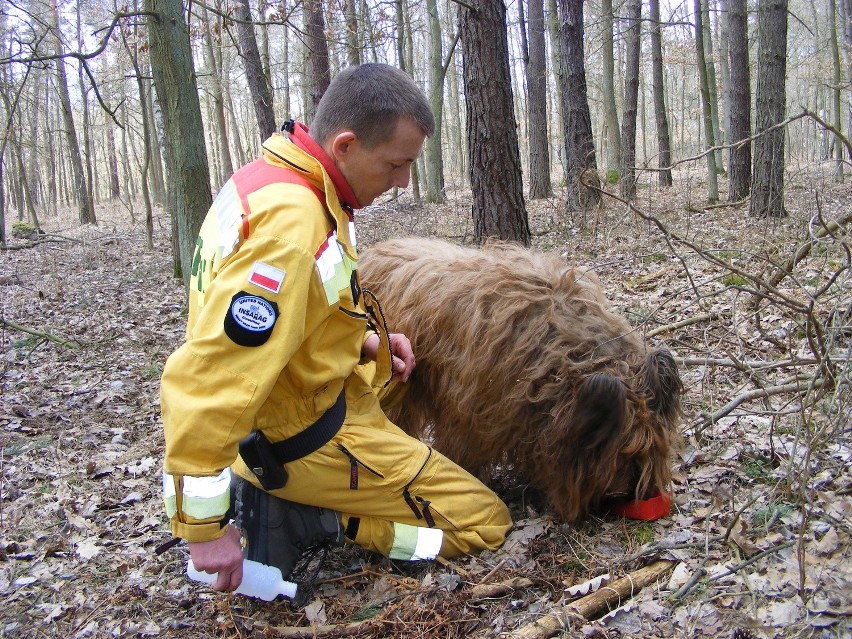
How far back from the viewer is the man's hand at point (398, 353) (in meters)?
3.53

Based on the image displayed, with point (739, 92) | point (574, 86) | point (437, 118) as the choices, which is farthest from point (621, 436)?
point (437, 118)

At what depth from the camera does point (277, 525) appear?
3080 millimetres

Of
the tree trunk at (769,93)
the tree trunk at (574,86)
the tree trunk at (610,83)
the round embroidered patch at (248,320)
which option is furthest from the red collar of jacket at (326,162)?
the tree trunk at (610,83)

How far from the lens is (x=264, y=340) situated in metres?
2.25

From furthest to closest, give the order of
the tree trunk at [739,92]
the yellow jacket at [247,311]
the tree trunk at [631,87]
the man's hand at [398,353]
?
the tree trunk at [631,87] → the tree trunk at [739,92] → the man's hand at [398,353] → the yellow jacket at [247,311]

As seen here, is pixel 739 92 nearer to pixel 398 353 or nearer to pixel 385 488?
pixel 398 353

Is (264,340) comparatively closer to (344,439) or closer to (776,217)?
(344,439)

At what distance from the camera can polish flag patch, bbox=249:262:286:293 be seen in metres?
2.26

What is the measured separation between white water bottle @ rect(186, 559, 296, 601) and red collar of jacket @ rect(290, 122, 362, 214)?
1.67 meters

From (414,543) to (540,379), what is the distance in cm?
101

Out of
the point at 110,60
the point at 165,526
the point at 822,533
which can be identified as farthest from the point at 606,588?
the point at 110,60

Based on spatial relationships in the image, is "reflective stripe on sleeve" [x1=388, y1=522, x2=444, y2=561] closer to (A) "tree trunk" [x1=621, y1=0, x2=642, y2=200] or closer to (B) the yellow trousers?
(B) the yellow trousers

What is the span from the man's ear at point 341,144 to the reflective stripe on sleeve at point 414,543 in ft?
5.79

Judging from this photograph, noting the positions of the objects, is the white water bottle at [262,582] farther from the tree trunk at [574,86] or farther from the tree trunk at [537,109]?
the tree trunk at [537,109]
